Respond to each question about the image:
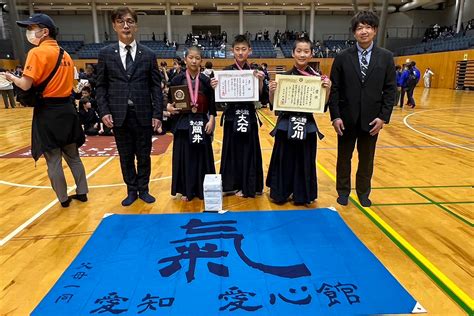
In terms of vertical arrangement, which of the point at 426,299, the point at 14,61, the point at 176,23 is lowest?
the point at 426,299

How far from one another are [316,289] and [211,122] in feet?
6.02

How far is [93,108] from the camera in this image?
7.21 metres

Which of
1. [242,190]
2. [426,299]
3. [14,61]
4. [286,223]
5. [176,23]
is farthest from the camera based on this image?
[176,23]

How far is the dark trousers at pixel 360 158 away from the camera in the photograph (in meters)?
3.13

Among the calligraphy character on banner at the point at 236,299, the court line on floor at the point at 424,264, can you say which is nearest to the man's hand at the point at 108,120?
the calligraphy character on banner at the point at 236,299

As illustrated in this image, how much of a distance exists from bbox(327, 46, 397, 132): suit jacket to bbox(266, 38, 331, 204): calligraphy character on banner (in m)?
0.22

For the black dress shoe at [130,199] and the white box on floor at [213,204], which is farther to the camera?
the black dress shoe at [130,199]

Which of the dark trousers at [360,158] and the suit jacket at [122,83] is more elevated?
the suit jacket at [122,83]

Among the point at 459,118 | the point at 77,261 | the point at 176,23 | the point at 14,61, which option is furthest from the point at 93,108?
the point at 176,23

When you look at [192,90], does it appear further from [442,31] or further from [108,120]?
[442,31]

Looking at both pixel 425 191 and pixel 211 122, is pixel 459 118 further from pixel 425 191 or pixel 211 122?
pixel 211 122

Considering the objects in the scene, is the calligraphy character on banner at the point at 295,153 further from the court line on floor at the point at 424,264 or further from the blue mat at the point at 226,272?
the court line on floor at the point at 424,264

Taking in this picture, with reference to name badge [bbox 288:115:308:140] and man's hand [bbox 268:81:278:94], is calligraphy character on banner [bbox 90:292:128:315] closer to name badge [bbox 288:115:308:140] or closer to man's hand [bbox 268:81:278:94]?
name badge [bbox 288:115:308:140]

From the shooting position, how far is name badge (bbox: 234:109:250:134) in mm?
3139
